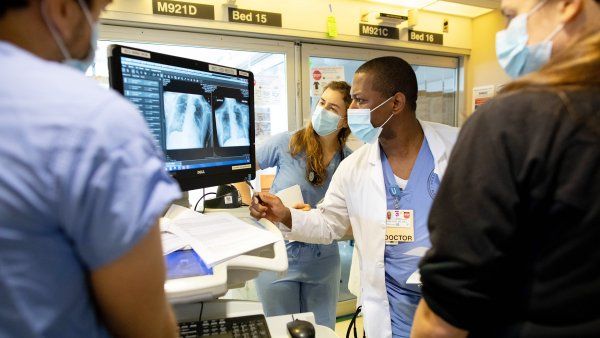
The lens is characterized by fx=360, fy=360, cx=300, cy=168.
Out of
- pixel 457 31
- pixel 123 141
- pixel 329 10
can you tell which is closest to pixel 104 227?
pixel 123 141

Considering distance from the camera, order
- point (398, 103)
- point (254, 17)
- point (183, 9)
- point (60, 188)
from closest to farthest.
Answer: point (60, 188) < point (398, 103) < point (183, 9) < point (254, 17)

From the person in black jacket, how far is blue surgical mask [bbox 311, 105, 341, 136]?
1416 mm

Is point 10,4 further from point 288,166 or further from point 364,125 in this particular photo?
point 288,166

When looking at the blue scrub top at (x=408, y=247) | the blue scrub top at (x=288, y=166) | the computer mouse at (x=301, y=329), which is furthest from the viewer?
the blue scrub top at (x=288, y=166)

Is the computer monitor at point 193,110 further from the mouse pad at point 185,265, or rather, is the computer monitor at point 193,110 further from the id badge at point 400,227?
Answer: the id badge at point 400,227

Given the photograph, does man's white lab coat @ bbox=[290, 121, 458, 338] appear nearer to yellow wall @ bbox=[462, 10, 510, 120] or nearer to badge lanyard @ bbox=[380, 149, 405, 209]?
badge lanyard @ bbox=[380, 149, 405, 209]

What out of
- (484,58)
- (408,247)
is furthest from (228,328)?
(484,58)

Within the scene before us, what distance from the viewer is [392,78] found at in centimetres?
158

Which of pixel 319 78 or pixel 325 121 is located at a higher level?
pixel 319 78

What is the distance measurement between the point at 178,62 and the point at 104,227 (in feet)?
2.40

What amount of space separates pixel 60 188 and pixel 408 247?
1218 millimetres

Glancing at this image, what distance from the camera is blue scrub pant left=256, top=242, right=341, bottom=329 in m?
1.86

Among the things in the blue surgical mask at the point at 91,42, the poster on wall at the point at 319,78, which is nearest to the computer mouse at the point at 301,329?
the blue surgical mask at the point at 91,42

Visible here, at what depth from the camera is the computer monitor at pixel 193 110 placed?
→ 0.90 metres
